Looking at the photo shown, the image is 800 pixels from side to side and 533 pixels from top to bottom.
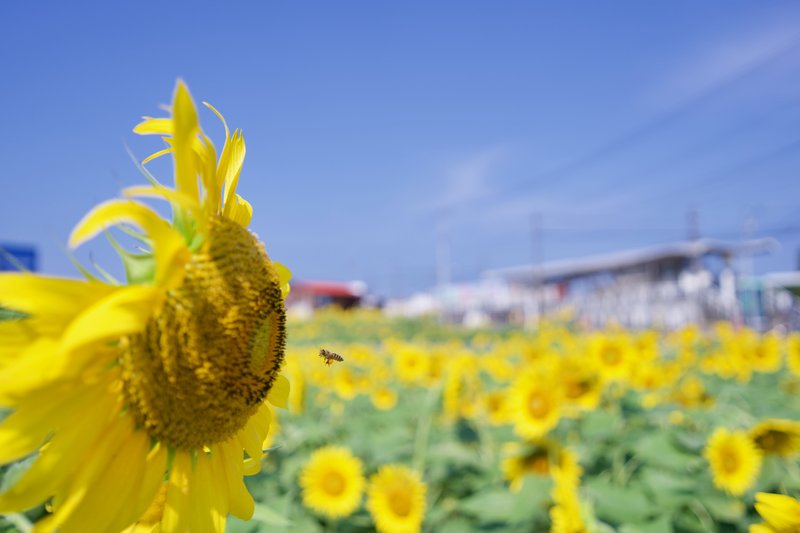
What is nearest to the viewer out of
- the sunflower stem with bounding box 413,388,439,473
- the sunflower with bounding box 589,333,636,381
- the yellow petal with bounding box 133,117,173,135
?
the yellow petal with bounding box 133,117,173,135

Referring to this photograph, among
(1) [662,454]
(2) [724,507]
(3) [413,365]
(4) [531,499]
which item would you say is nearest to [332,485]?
(4) [531,499]

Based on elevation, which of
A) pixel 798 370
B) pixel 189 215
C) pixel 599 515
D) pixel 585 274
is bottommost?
pixel 599 515

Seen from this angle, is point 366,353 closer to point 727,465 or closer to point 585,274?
point 727,465

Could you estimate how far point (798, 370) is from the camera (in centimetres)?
412

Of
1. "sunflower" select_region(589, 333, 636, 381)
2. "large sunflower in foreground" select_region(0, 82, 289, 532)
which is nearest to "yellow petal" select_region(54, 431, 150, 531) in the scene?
"large sunflower in foreground" select_region(0, 82, 289, 532)

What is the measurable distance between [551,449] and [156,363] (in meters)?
2.21

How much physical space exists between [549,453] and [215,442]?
2079mm

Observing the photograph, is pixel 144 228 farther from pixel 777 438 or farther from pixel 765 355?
pixel 765 355

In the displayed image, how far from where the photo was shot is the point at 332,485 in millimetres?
2771

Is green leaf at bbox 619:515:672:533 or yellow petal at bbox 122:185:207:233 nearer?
yellow petal at bbox 122:185:207:233

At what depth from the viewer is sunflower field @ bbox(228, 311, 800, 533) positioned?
2.20m

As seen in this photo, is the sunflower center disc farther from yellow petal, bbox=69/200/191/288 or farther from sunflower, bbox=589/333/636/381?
sunflower, bbox=589/333/636/381

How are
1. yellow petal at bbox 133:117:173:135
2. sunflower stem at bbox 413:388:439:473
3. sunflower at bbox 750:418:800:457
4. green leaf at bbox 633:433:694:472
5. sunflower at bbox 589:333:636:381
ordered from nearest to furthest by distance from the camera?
yellow petal at bbox 133:117:173:135 < sunflower at bbox 750:418:800:457 < green leaf at bbox 633:433:694:472 < sunflower stem at bbox 413:388:439:473 < sunflower at bbox 589:333:636:381

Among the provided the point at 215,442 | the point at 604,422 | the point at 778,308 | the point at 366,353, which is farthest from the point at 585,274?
the point at 215,442
